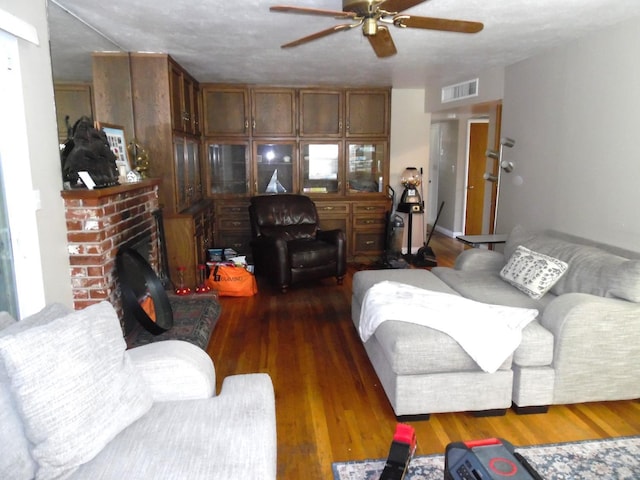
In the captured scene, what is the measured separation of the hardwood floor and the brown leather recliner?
76cm

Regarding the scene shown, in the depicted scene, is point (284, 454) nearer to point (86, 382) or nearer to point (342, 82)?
point (86, 382)

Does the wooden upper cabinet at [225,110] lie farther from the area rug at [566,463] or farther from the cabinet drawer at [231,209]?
the area rug at [566,463]

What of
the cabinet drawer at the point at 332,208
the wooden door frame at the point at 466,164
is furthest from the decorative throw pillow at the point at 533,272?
the wooden door frame at the point at 466,164

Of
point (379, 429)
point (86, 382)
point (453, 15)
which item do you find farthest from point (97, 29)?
point (379, 429)

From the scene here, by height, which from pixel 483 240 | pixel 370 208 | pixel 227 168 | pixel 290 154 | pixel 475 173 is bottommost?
pixel 483 240

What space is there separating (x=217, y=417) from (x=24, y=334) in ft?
2.24

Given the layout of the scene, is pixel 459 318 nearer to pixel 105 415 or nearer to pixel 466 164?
pixel 105 415

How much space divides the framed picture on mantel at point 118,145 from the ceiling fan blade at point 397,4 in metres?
2.22

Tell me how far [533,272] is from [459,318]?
3.17 feet

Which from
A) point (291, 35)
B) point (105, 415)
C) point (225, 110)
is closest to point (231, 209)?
point (225, 110)

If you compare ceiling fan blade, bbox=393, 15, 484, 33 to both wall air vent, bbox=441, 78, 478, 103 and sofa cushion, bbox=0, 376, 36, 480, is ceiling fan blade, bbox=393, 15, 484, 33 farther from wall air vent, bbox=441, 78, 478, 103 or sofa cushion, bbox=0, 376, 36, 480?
wall air vent, bbox=441, 78, 478, 103

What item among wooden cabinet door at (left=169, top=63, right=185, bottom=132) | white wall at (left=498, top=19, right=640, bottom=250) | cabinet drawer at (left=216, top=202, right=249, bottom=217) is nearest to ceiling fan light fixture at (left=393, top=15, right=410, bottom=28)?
white wall at (left=498, top=19, right=640, bottom=250)

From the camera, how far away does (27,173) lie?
2145mm

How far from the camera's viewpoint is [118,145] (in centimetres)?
346
